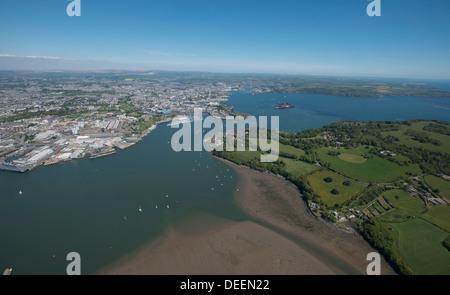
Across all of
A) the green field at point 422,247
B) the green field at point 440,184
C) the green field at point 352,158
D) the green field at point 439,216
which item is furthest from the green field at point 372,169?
the green field at point 422,247

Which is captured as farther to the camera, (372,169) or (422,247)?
(372,169)

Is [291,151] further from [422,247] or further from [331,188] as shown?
[422,247]

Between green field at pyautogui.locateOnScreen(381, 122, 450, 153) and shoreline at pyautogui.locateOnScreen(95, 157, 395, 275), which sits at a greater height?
green field at pyautogui.locateOnScreen(381, 122, 450, 153)

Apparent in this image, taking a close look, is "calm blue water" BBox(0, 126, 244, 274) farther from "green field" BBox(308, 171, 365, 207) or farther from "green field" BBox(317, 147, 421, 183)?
"green field" BBox(317, 147, 421, 183)

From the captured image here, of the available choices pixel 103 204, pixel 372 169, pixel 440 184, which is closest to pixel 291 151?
pixel 372 169

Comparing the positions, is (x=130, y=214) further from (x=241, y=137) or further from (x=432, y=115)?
(x=432, y=115)

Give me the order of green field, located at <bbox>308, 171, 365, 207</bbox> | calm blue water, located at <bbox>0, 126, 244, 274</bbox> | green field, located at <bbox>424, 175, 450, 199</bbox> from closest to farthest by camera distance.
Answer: calm blue water, located at <bbox>0, 126, 244, 274</bbox>
green field, located at <bbox>308, 171, 365, 207</bbox>
green field, located at <bbox>424, 175, 450, 199</bbox>

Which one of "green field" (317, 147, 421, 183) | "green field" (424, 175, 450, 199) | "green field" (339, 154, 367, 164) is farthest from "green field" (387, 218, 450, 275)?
"green field" (339, 154, 367, 164)
